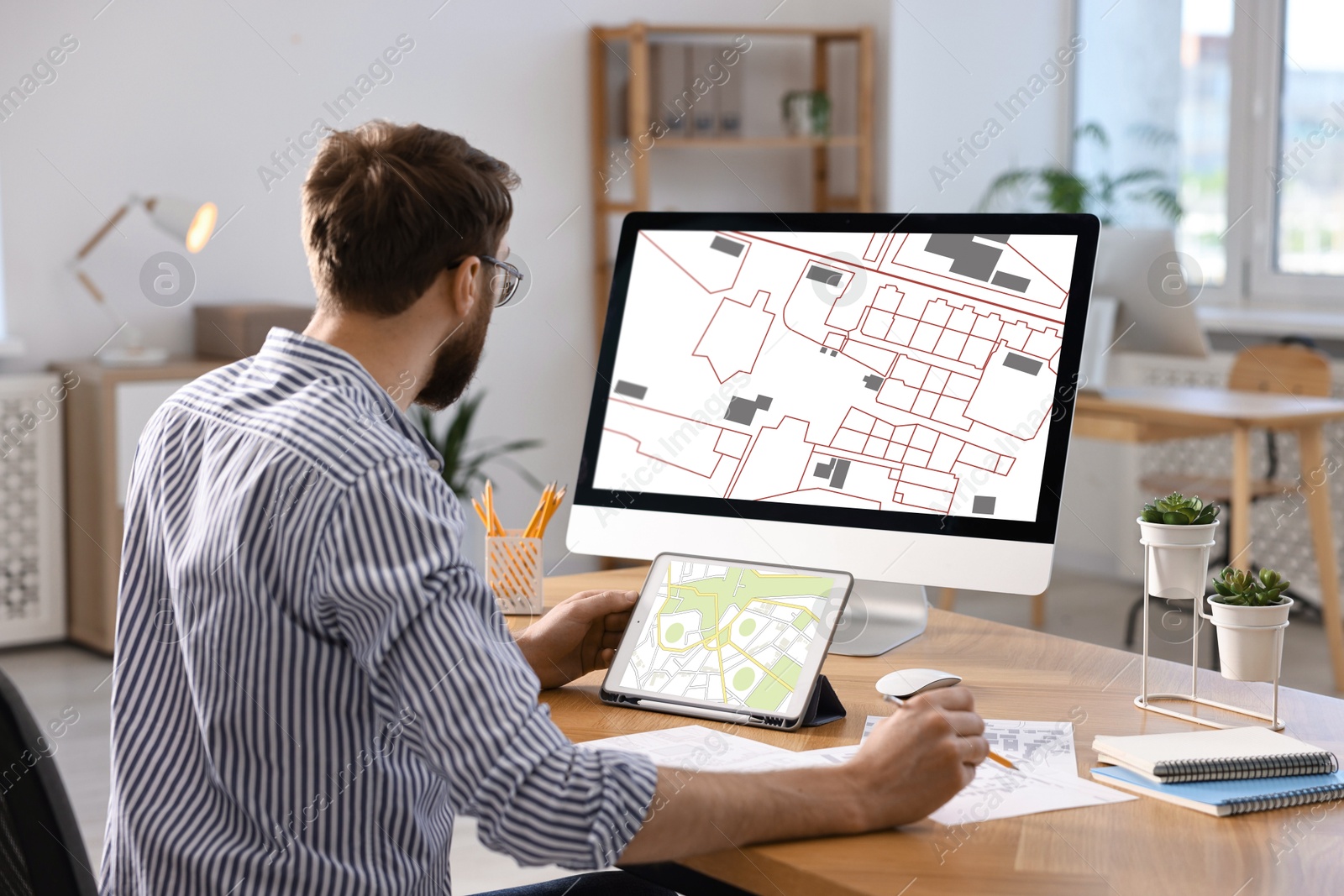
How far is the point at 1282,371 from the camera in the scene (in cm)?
393

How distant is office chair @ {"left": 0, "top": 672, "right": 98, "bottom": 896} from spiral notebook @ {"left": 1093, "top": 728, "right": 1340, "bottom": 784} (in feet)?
2.53

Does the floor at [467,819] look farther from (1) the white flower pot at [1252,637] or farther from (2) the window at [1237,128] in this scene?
(2) the window at [1237,128]

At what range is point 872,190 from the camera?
4988 mm

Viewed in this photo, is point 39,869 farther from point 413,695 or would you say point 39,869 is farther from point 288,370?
point 288,370

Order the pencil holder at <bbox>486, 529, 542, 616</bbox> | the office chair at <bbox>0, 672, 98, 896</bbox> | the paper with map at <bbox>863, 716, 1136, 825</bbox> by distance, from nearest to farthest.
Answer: the office chair at <bbox>0, 672, 98, 896</bbox> → the paper with map at <bbox>863, 716, 1136, 825</bbox> → the pencil holder at <bbox>486, 529, 542, 616</bbox>

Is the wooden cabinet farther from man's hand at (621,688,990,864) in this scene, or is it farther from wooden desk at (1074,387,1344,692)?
man's hand at (621,688,990,864)

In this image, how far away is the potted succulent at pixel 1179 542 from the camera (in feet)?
4.17

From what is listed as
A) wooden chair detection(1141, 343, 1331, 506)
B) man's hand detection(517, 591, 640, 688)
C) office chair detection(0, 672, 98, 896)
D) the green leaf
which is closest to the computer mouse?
man's hand detection(517, 591, 640, 688)

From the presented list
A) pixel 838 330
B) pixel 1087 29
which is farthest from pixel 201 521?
pixel 1087 29

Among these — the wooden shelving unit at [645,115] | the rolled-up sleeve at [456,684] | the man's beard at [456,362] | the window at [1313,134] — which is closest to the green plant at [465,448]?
the wooden shelving unit at [645,115]

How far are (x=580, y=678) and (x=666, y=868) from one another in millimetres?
333

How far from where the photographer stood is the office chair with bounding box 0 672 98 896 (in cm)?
84

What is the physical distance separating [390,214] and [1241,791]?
2.60 feet

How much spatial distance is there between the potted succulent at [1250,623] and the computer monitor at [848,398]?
0.18m
